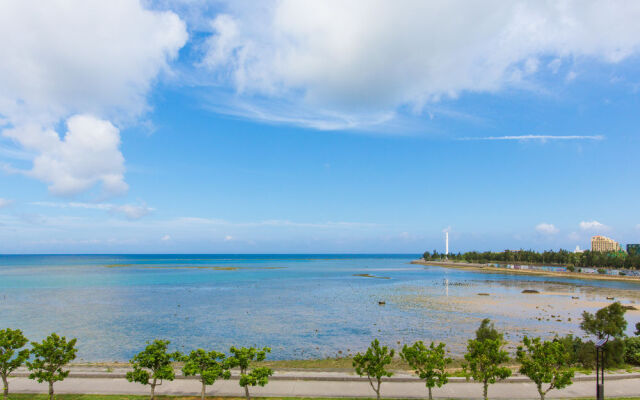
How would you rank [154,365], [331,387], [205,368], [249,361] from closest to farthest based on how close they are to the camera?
[205,368], [154,365], [249,361], [331,387]

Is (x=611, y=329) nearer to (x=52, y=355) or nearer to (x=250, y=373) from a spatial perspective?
(x=250, y=373)

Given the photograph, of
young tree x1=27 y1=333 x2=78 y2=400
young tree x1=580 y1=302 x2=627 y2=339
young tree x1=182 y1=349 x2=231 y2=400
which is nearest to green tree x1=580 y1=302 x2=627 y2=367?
young tree x1=580 y1=302 x2=627 y2=339

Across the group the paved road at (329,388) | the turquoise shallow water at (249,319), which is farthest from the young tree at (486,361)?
the turquoise shallow water at (249,319)

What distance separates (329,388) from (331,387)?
0.22 metres

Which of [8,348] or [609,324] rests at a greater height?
[8,348]

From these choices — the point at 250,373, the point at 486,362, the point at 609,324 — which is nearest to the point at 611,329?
the point at 609,324

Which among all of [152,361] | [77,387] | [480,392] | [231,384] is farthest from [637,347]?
[77,387]

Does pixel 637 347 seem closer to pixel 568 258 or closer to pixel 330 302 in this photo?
pixel 330 302

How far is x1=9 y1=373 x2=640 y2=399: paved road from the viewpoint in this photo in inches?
820

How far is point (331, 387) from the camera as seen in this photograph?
2184 centimetres

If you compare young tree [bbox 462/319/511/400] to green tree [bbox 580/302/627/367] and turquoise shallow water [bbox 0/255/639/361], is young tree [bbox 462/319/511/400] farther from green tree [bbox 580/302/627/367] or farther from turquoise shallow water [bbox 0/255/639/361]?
turquoise shallow water [bbox 0/255/639/361]

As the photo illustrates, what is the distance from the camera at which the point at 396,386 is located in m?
22.4

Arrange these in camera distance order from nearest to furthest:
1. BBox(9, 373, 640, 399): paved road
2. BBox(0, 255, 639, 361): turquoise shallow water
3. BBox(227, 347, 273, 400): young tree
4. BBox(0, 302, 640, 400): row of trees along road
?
BBox(227, 347, 273, 400): young tree → BBox(0, 302, 640, 400): row of trees along road → BBox(9, 373, 640, 399): paved road → BBox(0, 255, 639, 361): turquoise shallow water

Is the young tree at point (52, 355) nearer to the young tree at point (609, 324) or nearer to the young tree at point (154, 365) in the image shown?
the young tree at point (154, 365)
